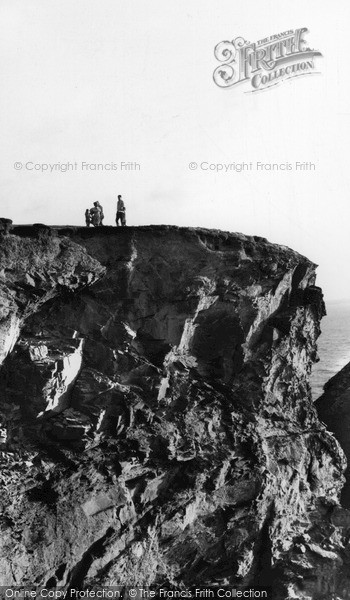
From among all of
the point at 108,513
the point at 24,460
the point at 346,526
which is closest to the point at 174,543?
the point at 108,513

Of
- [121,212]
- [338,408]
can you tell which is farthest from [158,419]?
[338,408]

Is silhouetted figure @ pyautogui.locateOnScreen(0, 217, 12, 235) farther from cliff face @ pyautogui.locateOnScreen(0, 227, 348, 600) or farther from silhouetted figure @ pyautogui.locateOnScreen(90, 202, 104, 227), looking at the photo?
silhouetted figure @ pyautogui.locateOnScreen(90, 202, 104, 227)

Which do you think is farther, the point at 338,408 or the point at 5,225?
the point at 338,408

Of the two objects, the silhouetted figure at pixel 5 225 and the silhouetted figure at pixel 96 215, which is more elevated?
the silhouetted figure at pixel 96 215

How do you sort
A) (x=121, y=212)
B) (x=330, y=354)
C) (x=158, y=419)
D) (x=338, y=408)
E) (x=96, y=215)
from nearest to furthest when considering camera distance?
(x=158, y=419), (x=96, y=215), (x=121, y=212), (x=338, y=408), (x=330, y=354)

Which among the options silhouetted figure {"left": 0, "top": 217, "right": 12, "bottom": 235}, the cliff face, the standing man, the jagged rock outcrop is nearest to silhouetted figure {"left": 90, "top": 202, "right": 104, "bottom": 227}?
the standing man

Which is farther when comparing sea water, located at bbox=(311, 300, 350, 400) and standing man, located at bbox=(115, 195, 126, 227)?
sea water, located at bbox=(311, 300, 350, 400)

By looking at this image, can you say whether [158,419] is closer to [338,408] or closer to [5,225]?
[5,225]

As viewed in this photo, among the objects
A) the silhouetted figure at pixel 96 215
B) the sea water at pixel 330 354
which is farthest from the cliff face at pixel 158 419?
the sea water at pixel 330 354

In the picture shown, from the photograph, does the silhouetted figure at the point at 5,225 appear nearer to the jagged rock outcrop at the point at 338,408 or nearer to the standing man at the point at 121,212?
the standing man at the point at 121,212
